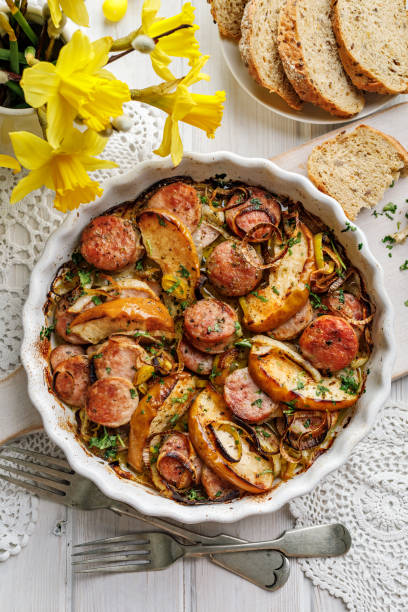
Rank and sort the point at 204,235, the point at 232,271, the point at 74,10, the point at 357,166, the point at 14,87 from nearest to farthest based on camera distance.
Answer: the point at 74,10
the point at 14,87
the point at 232,271
the point at 204,235
the point at 357,166

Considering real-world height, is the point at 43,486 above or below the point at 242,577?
above

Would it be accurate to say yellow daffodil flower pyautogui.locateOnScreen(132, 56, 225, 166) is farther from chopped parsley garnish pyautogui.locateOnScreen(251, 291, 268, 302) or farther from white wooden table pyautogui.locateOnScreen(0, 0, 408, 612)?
white wooden table pyautogui.locateOnScreen(0, 0, 408, 612)

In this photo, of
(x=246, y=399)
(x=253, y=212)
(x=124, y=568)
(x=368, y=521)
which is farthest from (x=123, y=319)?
(x=368, y=521)

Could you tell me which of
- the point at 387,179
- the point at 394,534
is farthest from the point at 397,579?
the point at 387,179

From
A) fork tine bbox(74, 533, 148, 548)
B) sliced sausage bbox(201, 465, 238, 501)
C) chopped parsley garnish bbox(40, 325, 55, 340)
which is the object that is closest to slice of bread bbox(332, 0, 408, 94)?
chopped parsley garnish bbox(40, 325, 55, 340)

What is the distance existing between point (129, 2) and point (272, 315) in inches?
75.9

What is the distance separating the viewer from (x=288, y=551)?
2.79 meters

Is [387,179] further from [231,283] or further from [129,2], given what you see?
[129,2]

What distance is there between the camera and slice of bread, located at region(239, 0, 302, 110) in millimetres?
2943

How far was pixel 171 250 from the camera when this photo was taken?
2.58 meters

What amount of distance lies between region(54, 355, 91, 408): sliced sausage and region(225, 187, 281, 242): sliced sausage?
0.92 metres

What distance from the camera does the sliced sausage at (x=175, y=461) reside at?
250cm

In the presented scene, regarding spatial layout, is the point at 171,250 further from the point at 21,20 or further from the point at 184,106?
the point at 21,20

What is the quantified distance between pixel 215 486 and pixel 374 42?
237 cm
